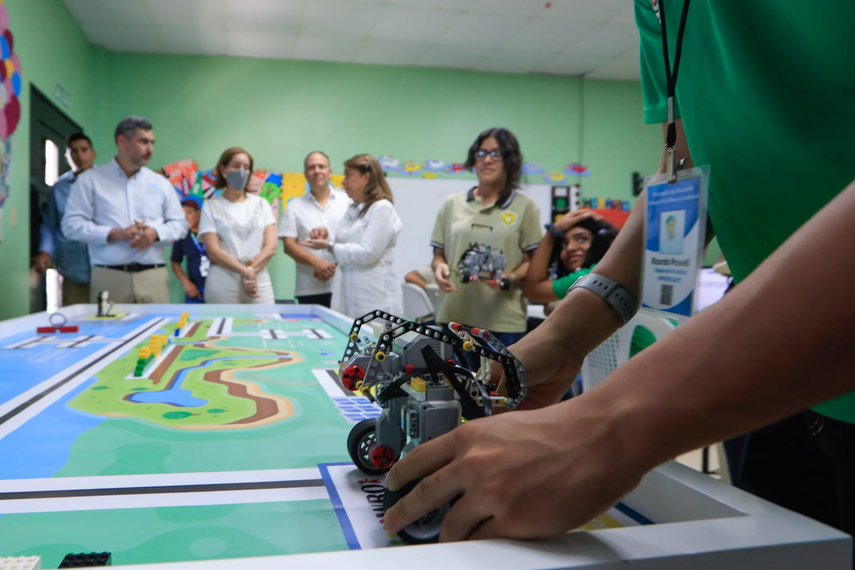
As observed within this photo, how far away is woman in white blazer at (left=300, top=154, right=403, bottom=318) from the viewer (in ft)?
9.59

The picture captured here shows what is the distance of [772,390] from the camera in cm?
32

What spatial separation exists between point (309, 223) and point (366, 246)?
71cm

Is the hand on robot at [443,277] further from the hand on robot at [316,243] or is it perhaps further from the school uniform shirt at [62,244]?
the school uniform shirt at [62,244]

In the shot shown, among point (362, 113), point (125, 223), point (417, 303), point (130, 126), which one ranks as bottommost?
point (417, 303)

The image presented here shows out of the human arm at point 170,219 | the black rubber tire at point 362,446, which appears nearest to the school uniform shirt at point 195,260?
the human arm at point 170,219

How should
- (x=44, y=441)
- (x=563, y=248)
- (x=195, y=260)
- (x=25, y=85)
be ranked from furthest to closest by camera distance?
(x=195, y=260) → (x=25, y=85) → (x=563, y=248) → (x=44, y=441)

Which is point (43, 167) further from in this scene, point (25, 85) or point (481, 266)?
point (481, 266)

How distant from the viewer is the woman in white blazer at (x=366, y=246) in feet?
9.59

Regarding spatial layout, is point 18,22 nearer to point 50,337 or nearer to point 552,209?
point 50,337

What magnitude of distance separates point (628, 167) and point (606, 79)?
91 cm

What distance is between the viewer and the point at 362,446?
2.08ft

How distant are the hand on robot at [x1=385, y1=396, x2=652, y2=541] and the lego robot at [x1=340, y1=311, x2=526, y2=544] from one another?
67mm

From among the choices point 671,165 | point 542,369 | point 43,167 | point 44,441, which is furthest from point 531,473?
point 43,167

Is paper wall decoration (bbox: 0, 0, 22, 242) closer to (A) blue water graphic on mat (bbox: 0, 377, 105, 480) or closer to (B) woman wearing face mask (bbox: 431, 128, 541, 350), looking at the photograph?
(B) woman wearing face mask (bbox: 431, 128, 541, 350)
